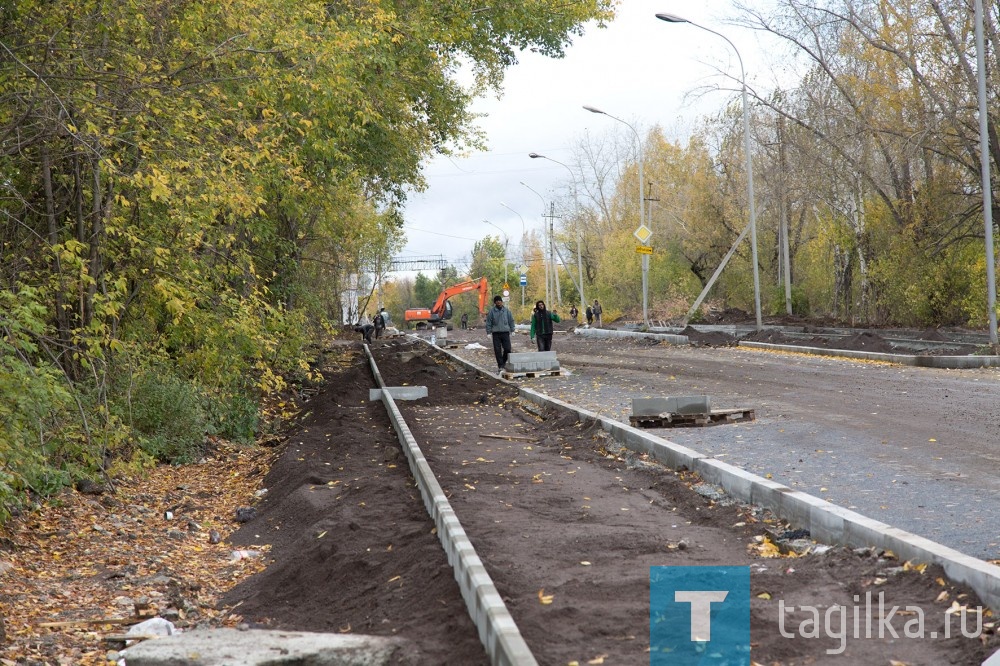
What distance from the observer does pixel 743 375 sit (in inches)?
790

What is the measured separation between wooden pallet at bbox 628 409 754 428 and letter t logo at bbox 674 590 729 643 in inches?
276

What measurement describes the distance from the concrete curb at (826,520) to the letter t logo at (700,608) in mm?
1177

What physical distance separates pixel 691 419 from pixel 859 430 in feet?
7.18

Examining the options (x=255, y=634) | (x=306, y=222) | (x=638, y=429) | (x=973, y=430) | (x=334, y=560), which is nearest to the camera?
(x=255, y=634)

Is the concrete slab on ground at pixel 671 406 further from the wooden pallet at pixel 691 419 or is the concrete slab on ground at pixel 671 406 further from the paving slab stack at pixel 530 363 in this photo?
→ the paving slab stack at pixel 530 363

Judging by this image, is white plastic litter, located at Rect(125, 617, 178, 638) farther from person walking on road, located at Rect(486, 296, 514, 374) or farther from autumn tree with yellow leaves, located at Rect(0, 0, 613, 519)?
person walking on road, located at Rect(486, 296, 514, 374)

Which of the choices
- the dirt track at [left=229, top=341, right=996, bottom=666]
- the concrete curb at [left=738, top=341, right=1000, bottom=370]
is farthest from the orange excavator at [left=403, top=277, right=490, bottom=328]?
the dirt track at [left=229, top=341, right=996, bottom=666]

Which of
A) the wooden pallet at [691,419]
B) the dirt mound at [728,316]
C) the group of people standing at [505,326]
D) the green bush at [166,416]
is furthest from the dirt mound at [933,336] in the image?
the dirt mound at [728,316]

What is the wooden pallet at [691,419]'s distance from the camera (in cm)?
1266

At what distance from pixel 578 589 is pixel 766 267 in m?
49.1

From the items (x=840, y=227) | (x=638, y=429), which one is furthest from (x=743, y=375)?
(x=840, y=227)

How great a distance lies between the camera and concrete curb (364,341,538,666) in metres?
4.43

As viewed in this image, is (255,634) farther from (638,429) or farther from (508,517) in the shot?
(638,429)

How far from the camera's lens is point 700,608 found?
5.35 meters
